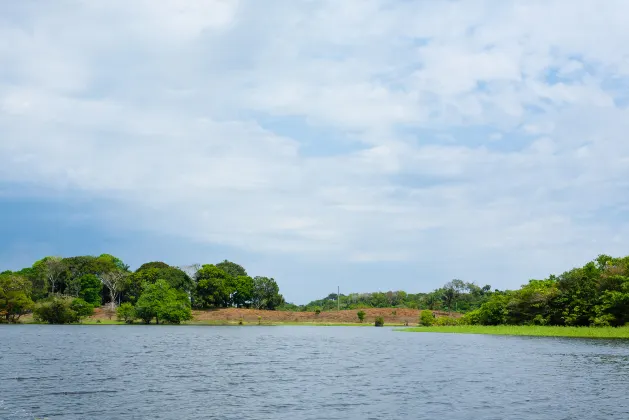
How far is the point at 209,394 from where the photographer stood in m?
31.8

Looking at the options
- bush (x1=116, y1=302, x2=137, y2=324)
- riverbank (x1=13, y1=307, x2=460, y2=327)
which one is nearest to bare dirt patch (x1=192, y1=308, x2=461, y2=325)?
riverbank (x1=13, y1=307, x2=460, y2=327)

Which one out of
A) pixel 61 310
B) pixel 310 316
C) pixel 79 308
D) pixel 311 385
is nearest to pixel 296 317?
pixel 310 316

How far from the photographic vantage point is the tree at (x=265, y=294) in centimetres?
18188

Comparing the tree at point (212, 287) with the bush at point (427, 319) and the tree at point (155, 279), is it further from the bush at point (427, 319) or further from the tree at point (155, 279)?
the bush at point (427, 319)

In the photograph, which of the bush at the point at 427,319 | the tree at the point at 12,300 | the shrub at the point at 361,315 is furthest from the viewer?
the shrub at the point at 361,315

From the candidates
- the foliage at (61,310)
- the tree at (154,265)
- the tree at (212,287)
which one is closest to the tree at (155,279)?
the tree at (212,287)

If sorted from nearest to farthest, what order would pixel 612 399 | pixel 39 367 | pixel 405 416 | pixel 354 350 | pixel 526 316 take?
pixel 405 416
pixel 612 399
pixel 39 367
pixel 354 350
pixel 526 316

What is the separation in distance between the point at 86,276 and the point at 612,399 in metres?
161

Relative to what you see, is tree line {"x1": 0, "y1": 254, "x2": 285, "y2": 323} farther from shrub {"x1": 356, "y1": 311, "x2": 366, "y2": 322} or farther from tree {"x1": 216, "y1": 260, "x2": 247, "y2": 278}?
shrub {"x1": 356, "y1": 311, "x2": 366, "y2": 322}

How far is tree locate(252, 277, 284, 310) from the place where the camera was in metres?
182

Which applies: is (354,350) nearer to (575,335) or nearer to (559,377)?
(559,377)

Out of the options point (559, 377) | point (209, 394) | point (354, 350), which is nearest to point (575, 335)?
point (354, 350)

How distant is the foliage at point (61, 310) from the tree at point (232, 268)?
58.7m

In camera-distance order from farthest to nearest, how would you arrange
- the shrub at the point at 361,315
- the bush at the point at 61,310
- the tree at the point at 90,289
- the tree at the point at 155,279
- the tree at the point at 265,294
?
1. the tree at the point at 265,294
2. the tree at the point at 155,279
3. the tree at the point at 90,289
4. the shrub at the point at 361,315
5. the bush at the point at 61,310
